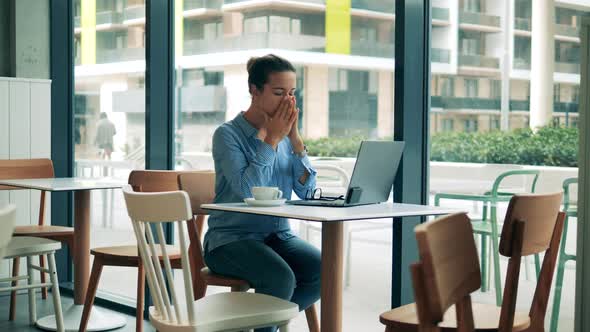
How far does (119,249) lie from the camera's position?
3803 millimetres

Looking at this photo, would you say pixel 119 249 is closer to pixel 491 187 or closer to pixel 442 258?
pixel 491 187

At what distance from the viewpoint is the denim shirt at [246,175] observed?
Answer: 2898 mm

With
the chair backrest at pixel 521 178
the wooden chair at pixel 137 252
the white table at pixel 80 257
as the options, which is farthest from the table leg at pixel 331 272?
the white table at pixel 80 257

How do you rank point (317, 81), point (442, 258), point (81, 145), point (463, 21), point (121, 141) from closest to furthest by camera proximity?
point (442, 258), point (463, 21), point (317, 81), point (121, 141), point (81, 145)

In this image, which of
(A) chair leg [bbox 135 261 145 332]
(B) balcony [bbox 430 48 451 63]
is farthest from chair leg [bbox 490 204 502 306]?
(A) chair leg [bbox 135 261 145 332]

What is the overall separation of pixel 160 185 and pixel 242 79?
0.67m

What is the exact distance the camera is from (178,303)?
7.91 feet

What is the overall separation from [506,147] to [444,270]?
5.08 ft

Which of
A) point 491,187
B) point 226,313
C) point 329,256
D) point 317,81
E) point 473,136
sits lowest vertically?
point 226,313

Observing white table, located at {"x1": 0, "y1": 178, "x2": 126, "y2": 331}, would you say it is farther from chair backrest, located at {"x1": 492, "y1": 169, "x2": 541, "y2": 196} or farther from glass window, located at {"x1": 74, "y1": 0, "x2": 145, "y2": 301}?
chair backrest, located at {"x1": 492, "y1": 169, "x2": 541, "y2": 196}

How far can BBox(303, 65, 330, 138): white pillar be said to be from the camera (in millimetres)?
3432

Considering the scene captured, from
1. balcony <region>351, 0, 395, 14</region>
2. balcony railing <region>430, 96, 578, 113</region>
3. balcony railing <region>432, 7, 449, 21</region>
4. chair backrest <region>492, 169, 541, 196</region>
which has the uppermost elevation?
balcony <region>351, 0, 395, 14</region>

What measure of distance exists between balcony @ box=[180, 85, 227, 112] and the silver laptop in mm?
1339

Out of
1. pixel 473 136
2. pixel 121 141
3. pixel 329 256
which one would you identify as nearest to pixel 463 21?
pixel 473 136
